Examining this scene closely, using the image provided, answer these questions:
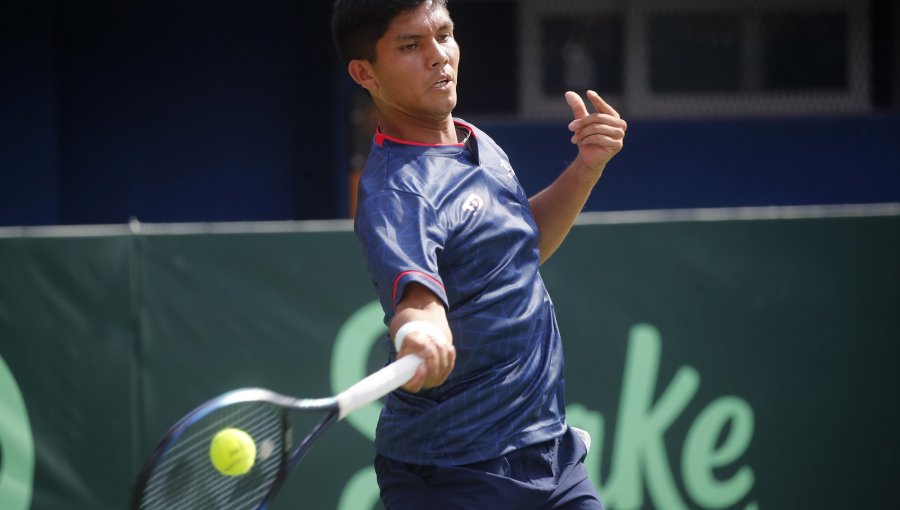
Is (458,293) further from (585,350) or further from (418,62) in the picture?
(585,350)

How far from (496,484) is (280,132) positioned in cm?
489

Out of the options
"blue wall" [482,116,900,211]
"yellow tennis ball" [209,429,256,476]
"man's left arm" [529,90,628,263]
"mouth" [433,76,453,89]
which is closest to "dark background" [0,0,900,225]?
"blue wall" [482,116,900,211]

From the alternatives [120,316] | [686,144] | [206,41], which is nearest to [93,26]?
[206,41]

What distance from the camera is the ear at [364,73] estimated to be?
3023mm

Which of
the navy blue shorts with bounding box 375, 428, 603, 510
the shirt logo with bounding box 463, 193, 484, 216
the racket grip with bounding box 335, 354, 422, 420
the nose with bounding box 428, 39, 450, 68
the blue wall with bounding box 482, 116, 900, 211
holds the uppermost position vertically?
the nose with bounding box 428, 39, 450, 68

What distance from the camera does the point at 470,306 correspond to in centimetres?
286

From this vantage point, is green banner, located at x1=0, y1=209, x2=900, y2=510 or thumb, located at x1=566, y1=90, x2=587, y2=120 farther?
green banner, located at x1=0, y1=209, x2=900, y2=510

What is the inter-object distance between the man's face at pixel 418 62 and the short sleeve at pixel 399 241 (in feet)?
0.98

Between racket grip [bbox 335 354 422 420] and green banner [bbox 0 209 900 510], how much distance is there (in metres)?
2.26

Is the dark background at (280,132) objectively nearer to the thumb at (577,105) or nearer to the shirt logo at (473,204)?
the thumb at (577,105)

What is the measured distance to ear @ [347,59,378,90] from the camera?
3.02 m

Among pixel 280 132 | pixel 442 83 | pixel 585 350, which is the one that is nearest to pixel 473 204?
pixel 442 83

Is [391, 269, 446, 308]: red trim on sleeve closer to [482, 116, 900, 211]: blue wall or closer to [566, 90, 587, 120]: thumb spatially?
[566, 90, 587, 120]: thumb

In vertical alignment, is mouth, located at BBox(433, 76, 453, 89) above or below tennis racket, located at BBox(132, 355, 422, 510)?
above
